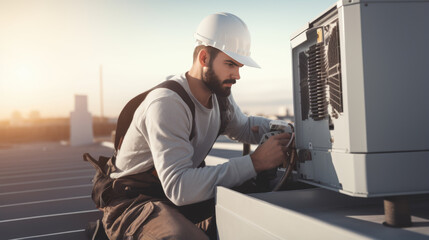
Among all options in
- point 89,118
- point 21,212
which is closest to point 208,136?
point 21,212

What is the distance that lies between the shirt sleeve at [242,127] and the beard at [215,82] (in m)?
0.53

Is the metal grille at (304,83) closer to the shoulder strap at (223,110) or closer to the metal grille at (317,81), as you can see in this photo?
the metal grille at (317,81)

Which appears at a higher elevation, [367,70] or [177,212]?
[367,70]

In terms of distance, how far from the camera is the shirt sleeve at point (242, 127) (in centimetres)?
256

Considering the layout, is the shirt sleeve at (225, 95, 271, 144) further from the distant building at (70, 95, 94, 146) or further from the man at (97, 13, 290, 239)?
the distant building at (70, 95, 94, 146)

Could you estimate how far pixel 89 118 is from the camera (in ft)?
57.6

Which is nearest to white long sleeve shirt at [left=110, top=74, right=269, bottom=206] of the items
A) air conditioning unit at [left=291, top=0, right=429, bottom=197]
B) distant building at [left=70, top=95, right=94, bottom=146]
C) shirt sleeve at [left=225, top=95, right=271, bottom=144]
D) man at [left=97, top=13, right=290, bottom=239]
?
man at [left=97, top=13, right=290, bottom=239]

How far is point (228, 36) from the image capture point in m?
2.00

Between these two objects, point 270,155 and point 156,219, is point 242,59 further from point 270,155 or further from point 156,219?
point 156,219

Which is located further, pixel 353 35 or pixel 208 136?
pixel 208 136

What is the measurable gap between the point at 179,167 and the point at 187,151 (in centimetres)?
10

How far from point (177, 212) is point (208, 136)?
0.54 m

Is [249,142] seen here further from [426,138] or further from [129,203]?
[426,138]

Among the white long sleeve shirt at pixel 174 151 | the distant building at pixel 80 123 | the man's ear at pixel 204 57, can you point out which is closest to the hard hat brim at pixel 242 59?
the man's ear at pixel 204 57
